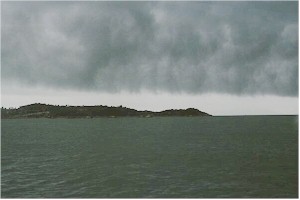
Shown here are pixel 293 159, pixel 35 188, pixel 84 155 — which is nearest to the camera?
pixel 35 188

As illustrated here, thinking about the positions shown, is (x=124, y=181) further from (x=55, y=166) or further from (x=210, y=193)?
(x=55, y=166)

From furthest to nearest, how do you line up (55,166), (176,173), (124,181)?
(55,166)
(176,173)
(124,181)

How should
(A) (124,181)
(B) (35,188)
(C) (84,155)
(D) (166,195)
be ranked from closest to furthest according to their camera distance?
(D) (166,195)
(B) (35,188)
(A) (124,181)
(C) (84,155)

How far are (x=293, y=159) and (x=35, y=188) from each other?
4541 centimetres

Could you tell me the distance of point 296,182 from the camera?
44.3 meters

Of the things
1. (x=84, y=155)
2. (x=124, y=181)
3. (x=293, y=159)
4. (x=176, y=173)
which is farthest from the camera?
(x=84, y=155)

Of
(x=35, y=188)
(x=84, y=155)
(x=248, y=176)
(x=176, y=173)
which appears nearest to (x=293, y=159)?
(x=248, y=176)

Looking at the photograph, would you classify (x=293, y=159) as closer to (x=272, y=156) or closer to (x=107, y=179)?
(x=272, y=156)

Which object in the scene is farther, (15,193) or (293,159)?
(293,159)

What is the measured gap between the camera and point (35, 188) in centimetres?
4181

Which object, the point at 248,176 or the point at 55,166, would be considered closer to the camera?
the point at 248,176

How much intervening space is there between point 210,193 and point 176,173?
1151 cm

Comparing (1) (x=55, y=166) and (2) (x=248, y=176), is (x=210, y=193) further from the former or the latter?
(1) (x=55, y=166)

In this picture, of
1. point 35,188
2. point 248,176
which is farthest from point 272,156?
point 35,188
